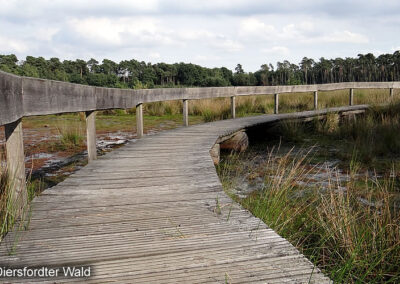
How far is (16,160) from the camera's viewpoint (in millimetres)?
2090

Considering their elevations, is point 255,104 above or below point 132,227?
above

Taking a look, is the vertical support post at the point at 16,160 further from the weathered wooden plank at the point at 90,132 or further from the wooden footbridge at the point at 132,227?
the weathered wooden plank at the point at 90,132

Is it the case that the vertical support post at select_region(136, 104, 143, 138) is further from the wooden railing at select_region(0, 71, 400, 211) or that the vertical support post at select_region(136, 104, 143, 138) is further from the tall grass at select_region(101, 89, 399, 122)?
the tall grass at select_region(101, 89, 399, 122)

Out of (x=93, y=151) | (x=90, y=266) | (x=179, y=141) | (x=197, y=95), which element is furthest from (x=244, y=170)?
(x=90, y=266)

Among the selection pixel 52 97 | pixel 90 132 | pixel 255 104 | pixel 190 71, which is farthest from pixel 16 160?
pixel 190 71

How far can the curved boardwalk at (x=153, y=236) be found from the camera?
55.7 inches

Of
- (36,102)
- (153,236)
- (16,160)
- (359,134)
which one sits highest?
(36,102)

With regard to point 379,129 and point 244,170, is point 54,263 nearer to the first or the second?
point 244,170

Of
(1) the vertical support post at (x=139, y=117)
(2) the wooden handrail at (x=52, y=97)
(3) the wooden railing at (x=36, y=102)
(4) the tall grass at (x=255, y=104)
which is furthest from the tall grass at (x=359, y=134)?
(3) the wooden railing at (x=36, y=102)

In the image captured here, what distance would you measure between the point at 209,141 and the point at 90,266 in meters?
3.85

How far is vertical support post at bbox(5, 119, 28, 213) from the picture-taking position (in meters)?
2.06

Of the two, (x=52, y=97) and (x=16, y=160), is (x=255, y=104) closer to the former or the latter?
(x=52, y=97)

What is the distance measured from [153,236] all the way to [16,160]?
93 centimetres

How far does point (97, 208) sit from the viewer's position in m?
2.27
